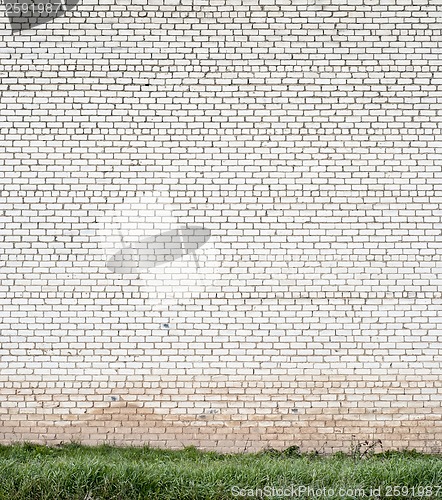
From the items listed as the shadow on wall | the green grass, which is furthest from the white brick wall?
the green grass

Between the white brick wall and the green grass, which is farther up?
the white brick wall

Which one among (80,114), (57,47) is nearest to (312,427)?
(80,114)

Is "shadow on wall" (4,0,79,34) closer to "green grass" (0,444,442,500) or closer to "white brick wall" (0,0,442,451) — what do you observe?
"white brick wall" (0,0,442,451)

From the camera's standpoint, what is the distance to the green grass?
5027mm

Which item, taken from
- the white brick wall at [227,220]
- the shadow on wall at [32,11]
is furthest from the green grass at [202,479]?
the shadow on wall at [32,11]

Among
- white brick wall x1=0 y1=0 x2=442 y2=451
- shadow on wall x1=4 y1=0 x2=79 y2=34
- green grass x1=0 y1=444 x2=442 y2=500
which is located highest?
shadow on wall x1=4 y1=0 x2=79 y2=34

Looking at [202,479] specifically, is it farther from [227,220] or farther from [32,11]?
[32,11]

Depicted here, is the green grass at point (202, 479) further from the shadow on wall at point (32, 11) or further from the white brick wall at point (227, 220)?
the shadow on wall at point (32, 11)

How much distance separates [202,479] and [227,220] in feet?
8.83

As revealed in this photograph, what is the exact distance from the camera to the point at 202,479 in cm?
516

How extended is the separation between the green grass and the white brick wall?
35.0 inches

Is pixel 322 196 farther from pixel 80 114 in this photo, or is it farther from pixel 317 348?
pixel 80 114

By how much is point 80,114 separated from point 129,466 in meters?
3.70

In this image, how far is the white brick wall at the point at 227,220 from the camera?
6461mm
